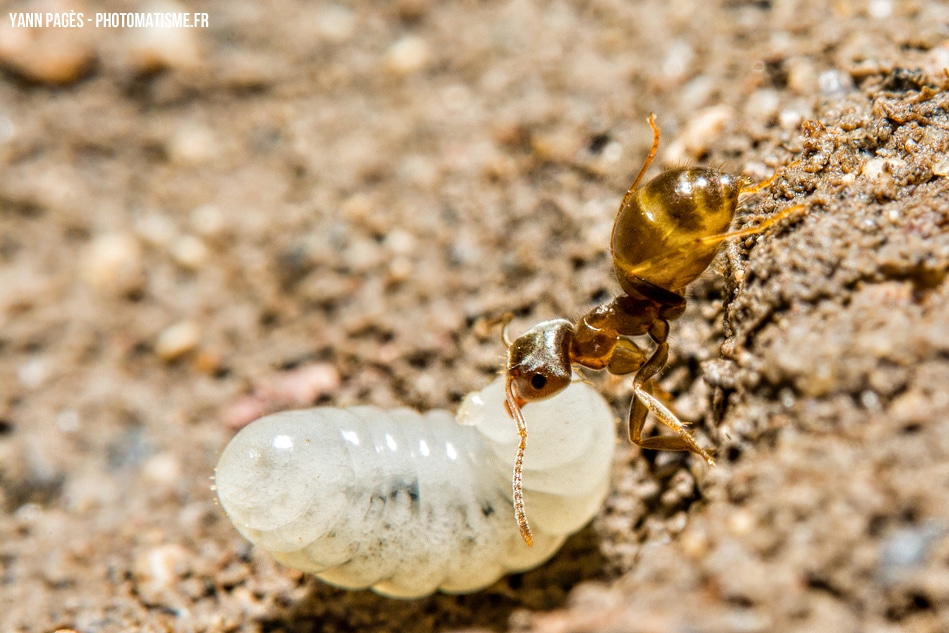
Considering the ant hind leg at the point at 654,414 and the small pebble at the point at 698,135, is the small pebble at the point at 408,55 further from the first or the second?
the ant hind leg at the point at 654,414

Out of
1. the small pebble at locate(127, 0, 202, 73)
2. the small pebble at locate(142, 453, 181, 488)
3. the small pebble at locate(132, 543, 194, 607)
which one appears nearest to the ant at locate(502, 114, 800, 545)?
the small pebble at locate(132, 543, 194, 607)

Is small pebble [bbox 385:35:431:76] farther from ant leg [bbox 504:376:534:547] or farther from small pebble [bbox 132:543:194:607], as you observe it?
small pebble [bbox 132:543:194:607]

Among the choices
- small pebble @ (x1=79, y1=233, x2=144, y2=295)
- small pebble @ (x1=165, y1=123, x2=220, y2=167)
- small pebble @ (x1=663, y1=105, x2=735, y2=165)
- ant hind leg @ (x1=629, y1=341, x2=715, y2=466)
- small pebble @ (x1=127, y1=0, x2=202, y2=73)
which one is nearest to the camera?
ant hind leg @ (x1=629, y1=341, x2=715, y2=466)

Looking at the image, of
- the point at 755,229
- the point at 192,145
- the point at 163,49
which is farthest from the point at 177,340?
the point at 755,229

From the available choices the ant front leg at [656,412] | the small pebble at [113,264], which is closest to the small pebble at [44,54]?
the small pebble at [113,264]

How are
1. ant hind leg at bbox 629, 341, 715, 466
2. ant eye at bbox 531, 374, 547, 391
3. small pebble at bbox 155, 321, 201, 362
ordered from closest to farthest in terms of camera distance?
ant hind leg at bbox 629, 341, 715, 466 → ant eye at bbox 531, 374, 547, 391 → small pebble at bbox 155, 321, 201, 362

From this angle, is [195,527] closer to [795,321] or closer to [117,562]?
[117,562]

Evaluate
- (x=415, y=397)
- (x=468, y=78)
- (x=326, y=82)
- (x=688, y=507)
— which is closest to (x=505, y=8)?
(x=468, y=78)
